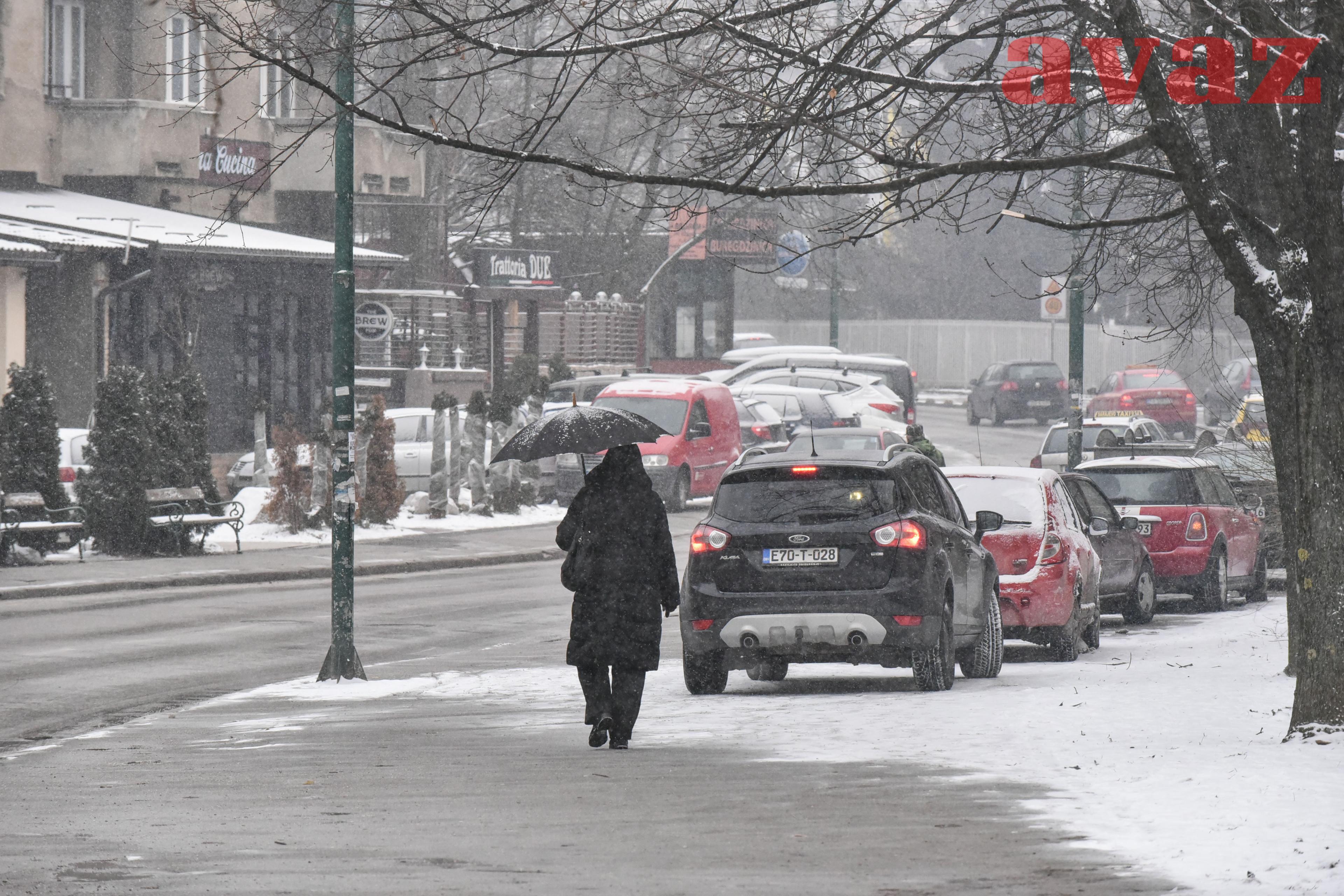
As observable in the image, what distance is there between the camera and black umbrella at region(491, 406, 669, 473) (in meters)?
13.9

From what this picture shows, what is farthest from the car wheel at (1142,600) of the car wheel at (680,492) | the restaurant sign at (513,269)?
the restaurant sign at (513,269)

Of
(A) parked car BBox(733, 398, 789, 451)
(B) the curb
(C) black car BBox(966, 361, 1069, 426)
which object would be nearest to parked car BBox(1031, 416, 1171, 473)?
(A) parked car BBox(733, 398, 789, 451)

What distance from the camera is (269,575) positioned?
22.9 m

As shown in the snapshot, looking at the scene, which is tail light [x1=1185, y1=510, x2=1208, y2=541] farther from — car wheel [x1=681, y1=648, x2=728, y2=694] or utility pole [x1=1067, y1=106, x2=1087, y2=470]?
car wheel [x1=681, y1=648, x2=728, y2=694]

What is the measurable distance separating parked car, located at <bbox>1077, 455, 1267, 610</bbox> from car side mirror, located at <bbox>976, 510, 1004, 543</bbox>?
5.27 m

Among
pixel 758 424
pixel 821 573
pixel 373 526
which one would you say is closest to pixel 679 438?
pixel 758 424

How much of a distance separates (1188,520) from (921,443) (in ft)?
16.7

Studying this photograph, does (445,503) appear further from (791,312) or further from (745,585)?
(791,312)

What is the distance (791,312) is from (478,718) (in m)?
76.3

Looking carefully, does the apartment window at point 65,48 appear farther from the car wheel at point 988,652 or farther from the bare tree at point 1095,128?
the car wheel at point 988,652

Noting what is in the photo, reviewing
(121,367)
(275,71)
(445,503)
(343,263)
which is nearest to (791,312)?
(275,71)

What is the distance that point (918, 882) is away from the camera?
22.2 feet

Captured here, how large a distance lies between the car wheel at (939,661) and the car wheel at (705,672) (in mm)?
1262

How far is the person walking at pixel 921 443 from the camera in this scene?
23.9 m
